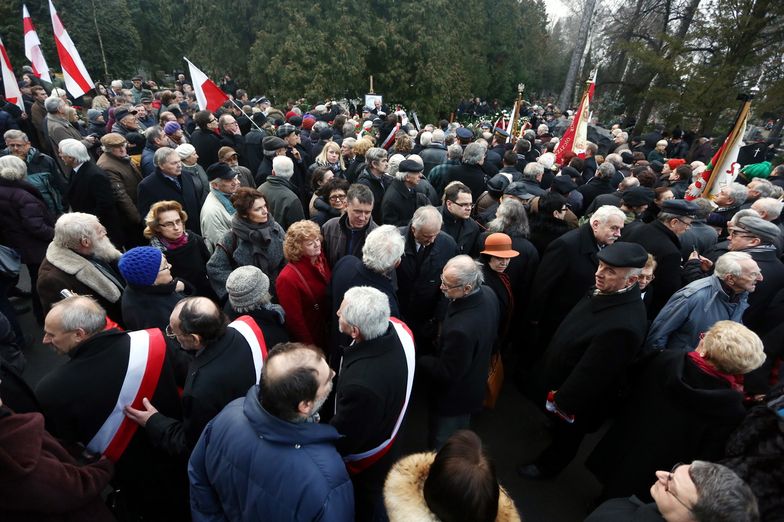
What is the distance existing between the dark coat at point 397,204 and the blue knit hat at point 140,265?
2647mm

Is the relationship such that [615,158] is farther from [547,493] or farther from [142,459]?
[142,459]

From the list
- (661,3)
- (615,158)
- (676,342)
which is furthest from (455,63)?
(676,342)

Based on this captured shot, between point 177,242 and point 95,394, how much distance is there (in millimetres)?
1910

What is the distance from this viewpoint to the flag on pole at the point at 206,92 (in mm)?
7578

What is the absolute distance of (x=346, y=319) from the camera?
228cm

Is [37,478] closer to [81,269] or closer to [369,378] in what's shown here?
[369,378]

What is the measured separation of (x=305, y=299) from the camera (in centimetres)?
340

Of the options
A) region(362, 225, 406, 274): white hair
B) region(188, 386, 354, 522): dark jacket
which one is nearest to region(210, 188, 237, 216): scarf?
region(362, 225, 406, 274): white hair

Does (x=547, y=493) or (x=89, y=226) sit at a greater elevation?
Result: (x=89, y=226)

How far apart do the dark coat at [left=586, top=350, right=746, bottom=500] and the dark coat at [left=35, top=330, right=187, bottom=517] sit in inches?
116

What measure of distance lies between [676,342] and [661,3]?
68.4 feet

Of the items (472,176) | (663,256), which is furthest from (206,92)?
→ (663,256)

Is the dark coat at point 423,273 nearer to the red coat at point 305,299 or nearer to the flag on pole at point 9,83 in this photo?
the red coat at point 305,299

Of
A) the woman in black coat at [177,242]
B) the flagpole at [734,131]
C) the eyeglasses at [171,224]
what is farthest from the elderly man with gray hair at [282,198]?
the flagpole at [734,131]
